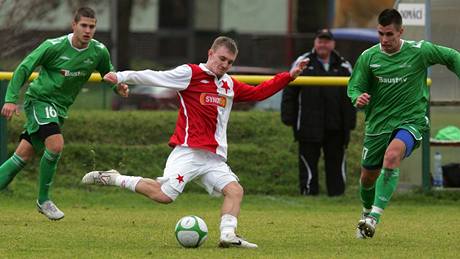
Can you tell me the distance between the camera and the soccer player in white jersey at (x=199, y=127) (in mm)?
10344

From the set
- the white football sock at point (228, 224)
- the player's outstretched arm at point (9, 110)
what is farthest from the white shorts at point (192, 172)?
the player's outstretched arm at point (9, 110)

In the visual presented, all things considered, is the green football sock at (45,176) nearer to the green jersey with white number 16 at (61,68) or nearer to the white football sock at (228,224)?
the green jersey with white number 16 at (61,68)

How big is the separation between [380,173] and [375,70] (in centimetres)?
93

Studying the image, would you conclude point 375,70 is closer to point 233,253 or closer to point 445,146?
point 233,253

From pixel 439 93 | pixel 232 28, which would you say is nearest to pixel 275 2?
pixel 232 28

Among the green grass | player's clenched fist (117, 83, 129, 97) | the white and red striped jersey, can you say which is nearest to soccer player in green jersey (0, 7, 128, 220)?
the green grass

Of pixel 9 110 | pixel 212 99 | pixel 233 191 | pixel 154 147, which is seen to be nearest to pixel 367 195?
pixel 233 191

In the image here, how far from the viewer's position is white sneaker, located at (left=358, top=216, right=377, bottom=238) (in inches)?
423

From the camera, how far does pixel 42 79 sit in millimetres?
12203

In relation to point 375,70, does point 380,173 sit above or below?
below

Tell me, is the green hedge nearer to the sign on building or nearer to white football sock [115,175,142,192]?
the sign on building

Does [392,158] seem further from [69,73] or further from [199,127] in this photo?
[69,73]

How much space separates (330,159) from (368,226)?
18.2 feet

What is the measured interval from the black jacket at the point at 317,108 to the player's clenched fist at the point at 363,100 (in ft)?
17.3
